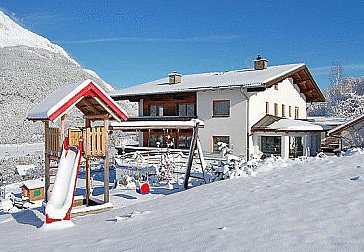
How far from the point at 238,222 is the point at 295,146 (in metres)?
18.5

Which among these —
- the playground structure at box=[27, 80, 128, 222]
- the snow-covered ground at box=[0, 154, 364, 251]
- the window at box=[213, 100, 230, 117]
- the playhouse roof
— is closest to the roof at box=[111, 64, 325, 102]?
the window at box=[213, 100, 230, 117]

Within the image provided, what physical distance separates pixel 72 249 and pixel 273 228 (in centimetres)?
256

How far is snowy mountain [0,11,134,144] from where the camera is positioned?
4572cm

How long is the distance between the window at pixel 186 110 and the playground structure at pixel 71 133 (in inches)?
576

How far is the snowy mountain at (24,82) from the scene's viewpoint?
150 ft

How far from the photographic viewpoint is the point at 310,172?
8.08 metres

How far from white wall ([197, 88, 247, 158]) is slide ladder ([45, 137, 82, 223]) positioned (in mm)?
14635

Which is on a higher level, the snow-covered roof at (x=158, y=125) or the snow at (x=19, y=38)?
the snow at (x=19, y=38)

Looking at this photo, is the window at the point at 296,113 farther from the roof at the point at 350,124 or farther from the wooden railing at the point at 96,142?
the wooden railing at the point at 96,142

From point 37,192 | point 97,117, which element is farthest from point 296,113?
point 97,117

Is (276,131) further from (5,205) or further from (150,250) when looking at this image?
(150,250)

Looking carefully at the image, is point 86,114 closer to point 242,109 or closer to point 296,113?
point 242,109

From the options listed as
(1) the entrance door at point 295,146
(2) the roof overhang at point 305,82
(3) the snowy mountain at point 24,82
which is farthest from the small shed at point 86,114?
(3) the snowy mountain at point 24,82

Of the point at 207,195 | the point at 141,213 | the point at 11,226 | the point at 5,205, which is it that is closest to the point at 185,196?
the point at 207,195
